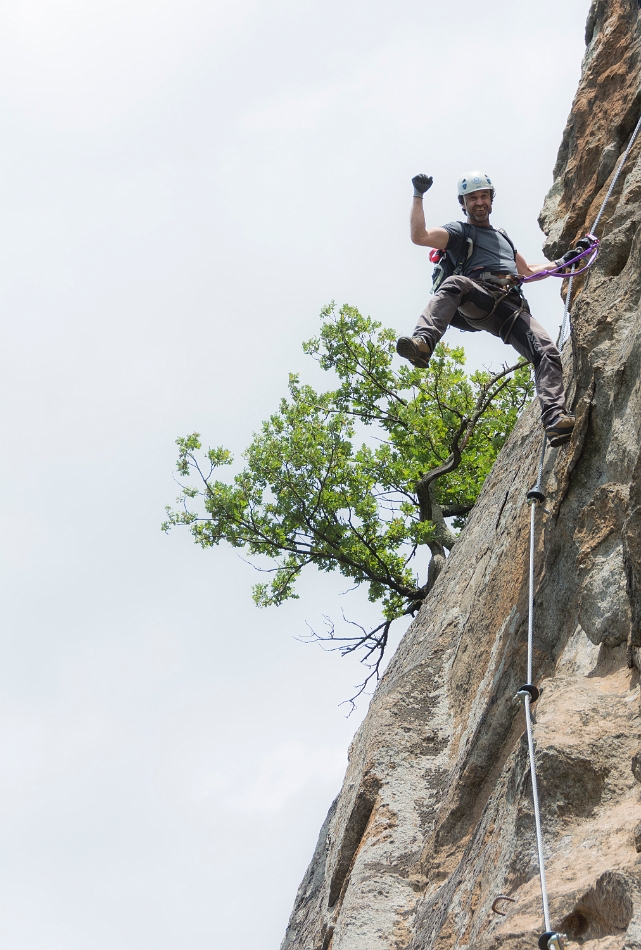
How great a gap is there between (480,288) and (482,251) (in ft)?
1.35

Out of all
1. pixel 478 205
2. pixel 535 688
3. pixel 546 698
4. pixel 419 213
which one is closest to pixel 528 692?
pixel 535 688

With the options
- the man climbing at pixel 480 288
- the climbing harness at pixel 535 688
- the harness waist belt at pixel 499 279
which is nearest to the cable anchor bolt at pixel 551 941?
the climbing harness at pixel 535 688

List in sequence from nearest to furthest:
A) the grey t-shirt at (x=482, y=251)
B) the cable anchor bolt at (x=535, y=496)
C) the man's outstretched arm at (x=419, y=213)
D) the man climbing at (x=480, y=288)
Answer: the cable anchor bolt at (x=535, y=496), the man climbing at (x=480, y=288), the man's outstretched arm at (x=419, y=213), the grey t-shirt at (x=482, y=251)

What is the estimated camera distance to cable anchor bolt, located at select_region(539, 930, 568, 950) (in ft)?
13.9

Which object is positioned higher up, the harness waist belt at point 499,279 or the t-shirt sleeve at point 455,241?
the t-shirt sleeve at point 455,241

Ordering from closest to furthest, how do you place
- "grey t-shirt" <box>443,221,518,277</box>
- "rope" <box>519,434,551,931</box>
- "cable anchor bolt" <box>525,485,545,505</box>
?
"rope" <box>519,434,551,931</box>, "cable anchor bolt" <box>525,485,545,505</box>, "grey t-shirt" <box>443,221,518,277</box>

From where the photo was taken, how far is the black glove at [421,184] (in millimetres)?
8055

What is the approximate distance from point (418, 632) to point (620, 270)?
15.1 feet

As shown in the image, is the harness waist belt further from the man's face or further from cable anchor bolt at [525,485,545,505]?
cable anchor bolt at [525,485,545,505]

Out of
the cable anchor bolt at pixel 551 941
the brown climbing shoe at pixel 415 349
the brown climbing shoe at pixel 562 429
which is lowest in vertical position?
the cable anchor bolt at pixel 551 941

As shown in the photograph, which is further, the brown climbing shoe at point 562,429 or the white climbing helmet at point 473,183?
the white climbing helmet at point 473,183

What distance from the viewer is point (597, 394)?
22.4 feet

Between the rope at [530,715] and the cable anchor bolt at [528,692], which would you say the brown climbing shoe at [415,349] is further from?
the cable anchor bolt at [528,692]

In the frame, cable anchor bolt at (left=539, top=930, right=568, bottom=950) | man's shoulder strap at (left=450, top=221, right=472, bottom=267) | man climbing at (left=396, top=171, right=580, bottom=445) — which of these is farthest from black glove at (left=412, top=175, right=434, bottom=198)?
cable anchor bolt at (left=539, top=930, right=568, bottom=950)
